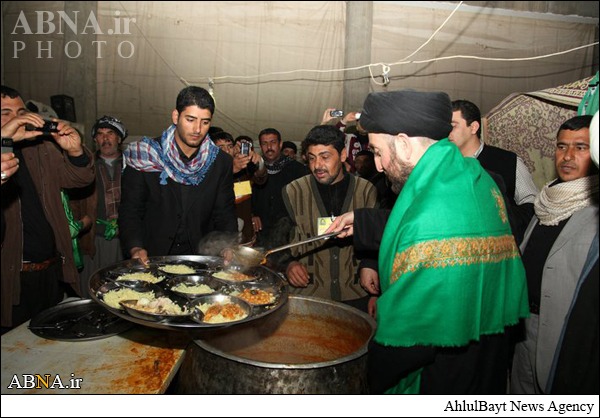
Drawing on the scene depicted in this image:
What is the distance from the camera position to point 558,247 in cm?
247

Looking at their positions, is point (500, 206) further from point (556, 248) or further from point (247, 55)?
point (247, 55)

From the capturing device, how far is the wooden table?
1.87 m

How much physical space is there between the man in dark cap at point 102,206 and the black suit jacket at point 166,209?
1.26 meters

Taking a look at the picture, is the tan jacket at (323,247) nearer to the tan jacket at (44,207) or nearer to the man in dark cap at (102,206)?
the tan jacket at (44,207)

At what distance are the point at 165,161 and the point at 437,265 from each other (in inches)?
97.3

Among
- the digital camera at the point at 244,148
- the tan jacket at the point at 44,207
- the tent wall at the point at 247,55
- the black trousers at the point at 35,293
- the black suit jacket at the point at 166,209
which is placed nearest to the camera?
the tan jacket at the point at 44,207

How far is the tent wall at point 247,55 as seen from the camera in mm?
7211

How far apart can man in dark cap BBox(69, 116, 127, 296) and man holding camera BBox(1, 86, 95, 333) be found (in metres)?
1.10

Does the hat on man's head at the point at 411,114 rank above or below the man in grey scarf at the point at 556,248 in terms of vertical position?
above

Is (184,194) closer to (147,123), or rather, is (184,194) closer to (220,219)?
(220,219)

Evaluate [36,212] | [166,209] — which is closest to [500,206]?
[166,209]

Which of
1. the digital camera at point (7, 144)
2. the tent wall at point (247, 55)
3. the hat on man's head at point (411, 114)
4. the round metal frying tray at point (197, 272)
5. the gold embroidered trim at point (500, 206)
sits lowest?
the round metal frying tray at point (197, 272)

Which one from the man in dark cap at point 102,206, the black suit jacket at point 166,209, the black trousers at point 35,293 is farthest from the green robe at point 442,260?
the man in dark cap at point 102,206

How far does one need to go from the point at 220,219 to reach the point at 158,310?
4.56 feet
